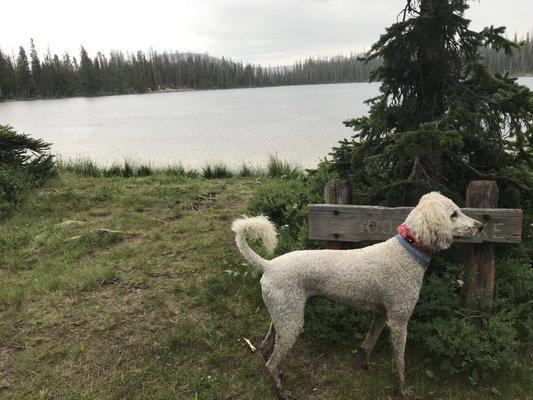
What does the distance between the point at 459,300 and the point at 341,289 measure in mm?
1650

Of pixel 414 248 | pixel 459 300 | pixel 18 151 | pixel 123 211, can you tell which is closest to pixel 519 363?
pixel 459 300

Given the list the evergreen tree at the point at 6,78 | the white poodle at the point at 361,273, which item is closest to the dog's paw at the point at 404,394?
the white poodle at the point at 361,273

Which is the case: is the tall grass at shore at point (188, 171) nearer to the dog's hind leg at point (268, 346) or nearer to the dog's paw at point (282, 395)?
the dog's hind leg at point (268, 346)

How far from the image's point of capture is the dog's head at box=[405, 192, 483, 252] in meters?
3.24

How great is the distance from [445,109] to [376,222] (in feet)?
5.86

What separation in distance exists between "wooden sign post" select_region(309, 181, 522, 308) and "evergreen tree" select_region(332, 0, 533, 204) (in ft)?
1.69

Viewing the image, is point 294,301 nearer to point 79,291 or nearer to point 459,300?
point 459,300

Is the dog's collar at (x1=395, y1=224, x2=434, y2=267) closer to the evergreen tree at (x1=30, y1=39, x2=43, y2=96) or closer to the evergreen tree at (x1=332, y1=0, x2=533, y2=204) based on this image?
the evergreen tree at (x1=332, y1=0, x2=533, y2=204)

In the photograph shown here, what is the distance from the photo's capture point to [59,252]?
Answer: 7.02 m

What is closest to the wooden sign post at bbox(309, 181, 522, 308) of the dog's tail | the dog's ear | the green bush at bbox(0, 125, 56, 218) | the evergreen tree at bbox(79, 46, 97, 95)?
the dog's ear

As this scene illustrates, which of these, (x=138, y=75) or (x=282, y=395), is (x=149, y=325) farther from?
(x=138, y=75)

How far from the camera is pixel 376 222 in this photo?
4.21 meters

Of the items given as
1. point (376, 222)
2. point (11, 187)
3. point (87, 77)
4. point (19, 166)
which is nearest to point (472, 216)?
point (376, 222)

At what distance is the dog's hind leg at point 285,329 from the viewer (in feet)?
11.2
